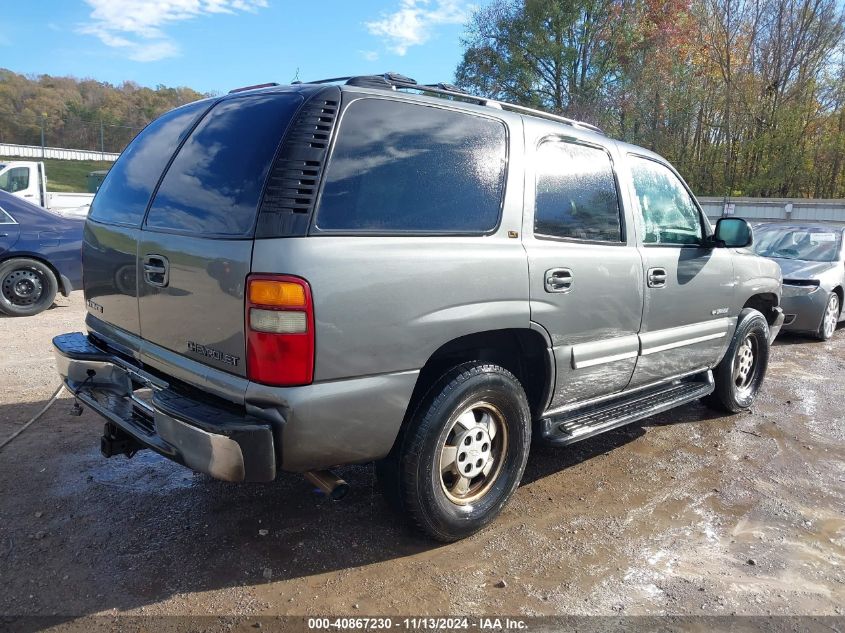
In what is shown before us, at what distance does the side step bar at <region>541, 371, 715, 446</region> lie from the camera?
338 centimetres

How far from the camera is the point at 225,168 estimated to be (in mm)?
2605

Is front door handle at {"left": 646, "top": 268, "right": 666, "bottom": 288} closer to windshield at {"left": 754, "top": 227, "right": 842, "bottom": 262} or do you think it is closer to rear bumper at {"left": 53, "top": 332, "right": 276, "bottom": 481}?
rear bumper at {"left": 53, "top": 332, "right": 276, "bottom": 481}

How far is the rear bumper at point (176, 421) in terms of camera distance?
2.33 metres

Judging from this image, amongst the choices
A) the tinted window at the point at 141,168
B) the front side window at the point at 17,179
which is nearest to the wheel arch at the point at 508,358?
the tinted window at the point at 141,168

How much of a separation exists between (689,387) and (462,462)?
218cm

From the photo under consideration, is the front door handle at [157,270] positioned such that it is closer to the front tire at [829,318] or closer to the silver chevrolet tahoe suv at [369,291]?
the silver chevrolet tahoe suv at [369,291]

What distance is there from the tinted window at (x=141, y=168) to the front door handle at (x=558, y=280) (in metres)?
1.85

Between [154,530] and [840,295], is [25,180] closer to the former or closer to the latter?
[154,530]

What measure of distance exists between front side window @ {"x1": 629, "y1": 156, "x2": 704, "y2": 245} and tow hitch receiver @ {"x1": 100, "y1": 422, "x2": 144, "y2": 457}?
10.1 feet

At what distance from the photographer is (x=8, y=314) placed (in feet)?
24.9

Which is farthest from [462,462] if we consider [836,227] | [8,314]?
[836,227]

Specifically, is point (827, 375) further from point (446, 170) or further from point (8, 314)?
point (8, 314)

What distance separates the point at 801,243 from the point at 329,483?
866 centimetres

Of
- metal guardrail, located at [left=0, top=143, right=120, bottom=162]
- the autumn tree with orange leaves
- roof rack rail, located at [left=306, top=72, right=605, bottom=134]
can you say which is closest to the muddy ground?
roof rack rail, located at [left=306, top=72, right=605, bottom=134]
